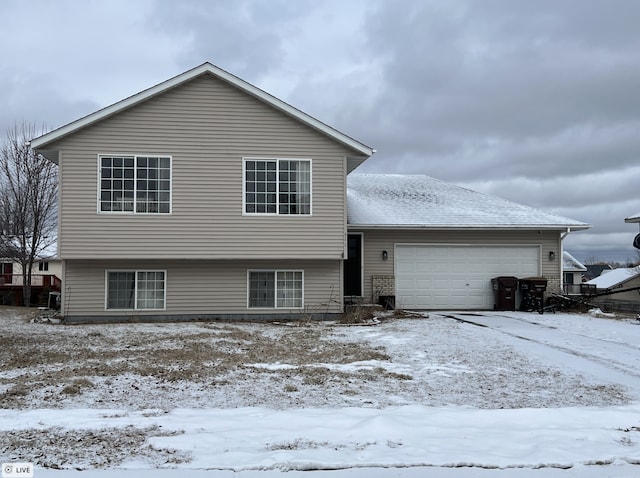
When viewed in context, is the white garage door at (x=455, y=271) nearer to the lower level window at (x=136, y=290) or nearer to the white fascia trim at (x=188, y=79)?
the white fascia trim at (x=188, y=79)

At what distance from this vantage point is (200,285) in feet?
51.5

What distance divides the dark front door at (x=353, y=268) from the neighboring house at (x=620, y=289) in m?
7.98

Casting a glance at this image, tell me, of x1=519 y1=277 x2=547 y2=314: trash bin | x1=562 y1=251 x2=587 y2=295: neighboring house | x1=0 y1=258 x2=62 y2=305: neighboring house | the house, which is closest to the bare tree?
x1=0 y1=258 x2=62 y2=305: neighboring house

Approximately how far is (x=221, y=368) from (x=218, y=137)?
8181 millimetres

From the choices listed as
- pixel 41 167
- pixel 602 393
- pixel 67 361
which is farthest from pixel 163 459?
pixel 41 167

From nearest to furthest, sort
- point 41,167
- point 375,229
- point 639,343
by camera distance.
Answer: point 639,343
point 375,229
point 41,167

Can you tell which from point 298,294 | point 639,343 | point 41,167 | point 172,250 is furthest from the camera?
point 41,167

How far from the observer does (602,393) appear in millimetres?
Result: 7543

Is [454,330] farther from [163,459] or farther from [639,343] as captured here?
[163,459]

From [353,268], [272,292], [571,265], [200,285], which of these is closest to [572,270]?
[571,265]

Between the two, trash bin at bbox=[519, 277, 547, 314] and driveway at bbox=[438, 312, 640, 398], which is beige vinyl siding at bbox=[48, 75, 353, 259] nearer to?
driveway at bbox=[438, 312, 640, 398]

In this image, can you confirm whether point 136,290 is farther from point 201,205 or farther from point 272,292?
point 272,292

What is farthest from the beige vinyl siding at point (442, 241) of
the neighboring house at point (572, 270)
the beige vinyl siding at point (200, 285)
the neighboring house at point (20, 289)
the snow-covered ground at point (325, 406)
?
the neighboring house at point (572, 270)

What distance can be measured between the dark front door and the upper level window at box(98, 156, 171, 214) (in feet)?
19.5
